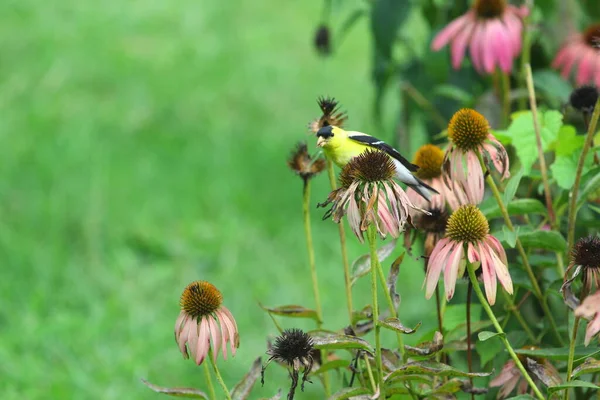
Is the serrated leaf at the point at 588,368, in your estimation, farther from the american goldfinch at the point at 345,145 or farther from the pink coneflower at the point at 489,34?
the pink coneflower at the point at 489,34

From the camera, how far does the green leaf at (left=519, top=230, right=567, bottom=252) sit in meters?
1.19

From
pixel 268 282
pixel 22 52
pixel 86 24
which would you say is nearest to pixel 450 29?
pixel 268 282

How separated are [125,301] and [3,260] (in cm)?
42

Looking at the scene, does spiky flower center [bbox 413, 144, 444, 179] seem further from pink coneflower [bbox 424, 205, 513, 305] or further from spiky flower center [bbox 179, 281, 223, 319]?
spiky flower center [bbox 179, 281, 223, 319]

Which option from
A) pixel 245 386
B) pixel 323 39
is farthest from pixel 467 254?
pixel 323 39

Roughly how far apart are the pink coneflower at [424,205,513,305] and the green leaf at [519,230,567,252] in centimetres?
17

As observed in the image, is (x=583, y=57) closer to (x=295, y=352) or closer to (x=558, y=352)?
(x=558, y=352)

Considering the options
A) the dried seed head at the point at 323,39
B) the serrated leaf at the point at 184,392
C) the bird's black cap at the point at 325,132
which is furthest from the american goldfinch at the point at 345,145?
the dried seed head at the point at 323,39

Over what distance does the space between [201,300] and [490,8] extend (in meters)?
1.05

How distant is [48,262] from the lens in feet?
9.20

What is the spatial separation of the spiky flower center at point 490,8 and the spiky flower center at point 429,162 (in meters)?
0.66

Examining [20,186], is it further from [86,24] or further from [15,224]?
[86,24]

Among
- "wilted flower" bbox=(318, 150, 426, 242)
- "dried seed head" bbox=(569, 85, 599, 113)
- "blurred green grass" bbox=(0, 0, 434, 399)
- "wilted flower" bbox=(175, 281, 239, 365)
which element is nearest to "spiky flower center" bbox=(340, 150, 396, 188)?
"wilted flower" bbox=(318, 150, 426, 242)

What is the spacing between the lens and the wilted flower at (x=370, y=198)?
38.5 inches
